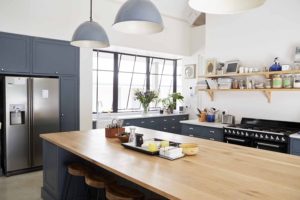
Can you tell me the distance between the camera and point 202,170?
69.6 inches

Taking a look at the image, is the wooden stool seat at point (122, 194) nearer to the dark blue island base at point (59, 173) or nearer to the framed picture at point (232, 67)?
the dark blue island base at point (59, 173)

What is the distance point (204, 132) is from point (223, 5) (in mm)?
3166

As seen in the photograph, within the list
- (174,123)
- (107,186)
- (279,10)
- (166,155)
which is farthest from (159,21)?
(174,123)

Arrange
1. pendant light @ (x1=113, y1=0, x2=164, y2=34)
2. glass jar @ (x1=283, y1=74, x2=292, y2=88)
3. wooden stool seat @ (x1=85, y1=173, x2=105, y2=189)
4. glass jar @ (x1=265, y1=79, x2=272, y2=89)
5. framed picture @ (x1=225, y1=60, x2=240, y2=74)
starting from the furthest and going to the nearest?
framed picture @ (x1=225, y1=60, x2=240, y2=74), glass jar @ (x1=265, y1=79, x2=272, y2=89), glass jar @ (x1=283, y1=74, x2=292, y2=88), wooden stool seat @ (x1=85, y1=173, x2=105, y2=189), pendant light @ (x1=113, y1=0, x2=164, y2=34)

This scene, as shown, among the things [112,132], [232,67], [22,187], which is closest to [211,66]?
[232,67]

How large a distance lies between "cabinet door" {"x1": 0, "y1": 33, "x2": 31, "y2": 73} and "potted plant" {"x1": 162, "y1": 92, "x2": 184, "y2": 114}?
3735 mm

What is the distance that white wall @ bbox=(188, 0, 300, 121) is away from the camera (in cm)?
393

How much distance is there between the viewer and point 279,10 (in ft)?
13.3

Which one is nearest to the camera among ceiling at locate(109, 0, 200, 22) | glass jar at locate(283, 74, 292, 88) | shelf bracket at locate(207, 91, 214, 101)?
glass jar at locate(283, 74, 292, 88)

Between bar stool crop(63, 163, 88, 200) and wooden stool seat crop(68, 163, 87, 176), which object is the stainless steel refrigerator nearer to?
bar stool crop(63, 163, 88, 200)

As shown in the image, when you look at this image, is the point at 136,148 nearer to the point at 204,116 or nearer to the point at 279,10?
the point at 204,116

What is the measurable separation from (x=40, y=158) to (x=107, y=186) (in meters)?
2.67

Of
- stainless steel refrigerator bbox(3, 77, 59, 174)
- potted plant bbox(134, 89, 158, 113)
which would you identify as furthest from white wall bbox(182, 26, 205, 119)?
stainless steel refrigerator bbox(3, 77, 59, 174)

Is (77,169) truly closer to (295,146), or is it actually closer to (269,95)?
(295,146)
